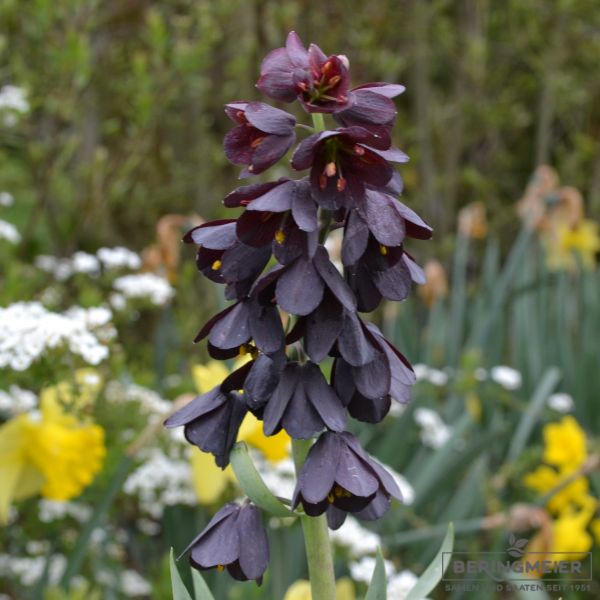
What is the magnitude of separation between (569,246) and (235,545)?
3211mm

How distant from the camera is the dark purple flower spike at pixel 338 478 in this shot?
70 centimetres

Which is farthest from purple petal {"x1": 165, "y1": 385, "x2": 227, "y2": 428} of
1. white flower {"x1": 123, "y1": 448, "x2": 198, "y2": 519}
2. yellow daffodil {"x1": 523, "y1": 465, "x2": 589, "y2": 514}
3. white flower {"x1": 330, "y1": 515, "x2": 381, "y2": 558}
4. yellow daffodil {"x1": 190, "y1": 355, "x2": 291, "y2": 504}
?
yellow daffodil {"x1": 523, "y1": 465, "x2": 589, "y2": 514}

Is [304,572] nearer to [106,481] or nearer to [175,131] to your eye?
[106,481]

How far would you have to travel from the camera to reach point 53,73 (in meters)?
2.40

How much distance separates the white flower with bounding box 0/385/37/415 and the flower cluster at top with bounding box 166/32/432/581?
32.8 inches

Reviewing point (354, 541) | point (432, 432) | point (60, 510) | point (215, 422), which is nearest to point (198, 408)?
point (215, 422)

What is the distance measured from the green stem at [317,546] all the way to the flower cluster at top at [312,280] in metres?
0.03

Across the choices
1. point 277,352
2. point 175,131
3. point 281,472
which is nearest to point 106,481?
Result: point 281,472

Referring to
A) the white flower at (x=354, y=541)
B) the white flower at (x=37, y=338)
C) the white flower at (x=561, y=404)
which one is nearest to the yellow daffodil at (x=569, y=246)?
the white flower at (x=561, y=404)

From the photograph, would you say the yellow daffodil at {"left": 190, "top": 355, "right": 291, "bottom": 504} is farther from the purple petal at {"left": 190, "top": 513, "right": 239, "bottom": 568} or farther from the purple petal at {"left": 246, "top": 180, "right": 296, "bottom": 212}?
the purple petal at {"left": 246, "top": 180, "right": 296, "bottom": 212}

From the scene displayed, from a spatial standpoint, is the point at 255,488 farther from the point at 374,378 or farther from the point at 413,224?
the point at 413,224

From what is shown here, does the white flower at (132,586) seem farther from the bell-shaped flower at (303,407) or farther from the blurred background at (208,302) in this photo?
the bell-shaped flower at (303,407)

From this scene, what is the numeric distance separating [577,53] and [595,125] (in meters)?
0.71

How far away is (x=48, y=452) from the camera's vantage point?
1.50 metres
